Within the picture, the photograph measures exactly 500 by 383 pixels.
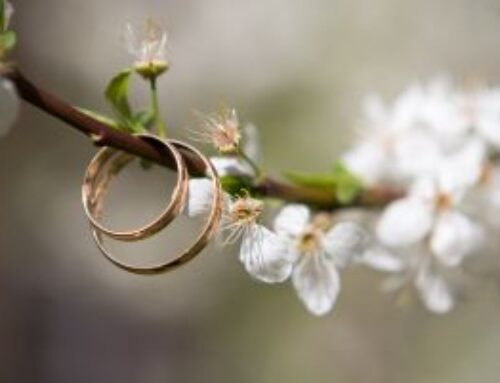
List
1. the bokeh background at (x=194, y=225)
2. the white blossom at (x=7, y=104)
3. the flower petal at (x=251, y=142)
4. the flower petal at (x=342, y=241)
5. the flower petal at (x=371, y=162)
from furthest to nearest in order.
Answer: the bokeh background at (x=194, y=225)
the flower petal at (x=371, y=162)
the flower petal at (x=251, y=142)
the flower petal at (x=342, y=241)
the white blossom at (x=7, y=104)

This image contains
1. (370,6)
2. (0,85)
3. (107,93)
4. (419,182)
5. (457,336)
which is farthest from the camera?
(370,6)

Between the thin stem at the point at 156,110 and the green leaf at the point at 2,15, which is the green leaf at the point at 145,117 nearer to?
the thin stem at the point at 156,110

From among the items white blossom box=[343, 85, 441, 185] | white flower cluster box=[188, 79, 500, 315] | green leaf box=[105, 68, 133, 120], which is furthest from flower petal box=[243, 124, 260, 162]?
green leaf box=[105, 68, 133, 120]

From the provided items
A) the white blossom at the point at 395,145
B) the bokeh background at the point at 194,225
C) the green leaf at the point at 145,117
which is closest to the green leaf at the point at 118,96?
the green leaf at the point at 145,117

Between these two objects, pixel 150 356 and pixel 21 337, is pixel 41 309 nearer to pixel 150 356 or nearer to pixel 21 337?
pixel 21 337

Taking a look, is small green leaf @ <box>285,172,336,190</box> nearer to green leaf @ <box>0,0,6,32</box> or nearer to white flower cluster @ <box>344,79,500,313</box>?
white flower cluster @ <box>344,79,500,313</box>

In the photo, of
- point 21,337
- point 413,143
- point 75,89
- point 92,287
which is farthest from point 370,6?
point 413,143

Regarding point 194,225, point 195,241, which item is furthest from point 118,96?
point 194,225
